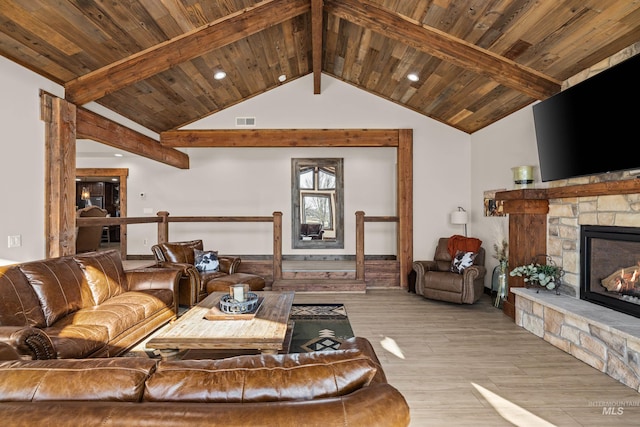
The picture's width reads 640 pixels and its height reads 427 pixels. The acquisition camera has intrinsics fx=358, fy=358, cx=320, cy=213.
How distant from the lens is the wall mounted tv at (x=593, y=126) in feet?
9.23

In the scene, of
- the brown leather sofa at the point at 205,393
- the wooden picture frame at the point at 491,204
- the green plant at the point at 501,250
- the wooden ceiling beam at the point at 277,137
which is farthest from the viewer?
the wooden ceiling beam at the point at 277,137

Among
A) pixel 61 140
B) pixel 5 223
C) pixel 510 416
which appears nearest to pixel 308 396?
pixel 510 416

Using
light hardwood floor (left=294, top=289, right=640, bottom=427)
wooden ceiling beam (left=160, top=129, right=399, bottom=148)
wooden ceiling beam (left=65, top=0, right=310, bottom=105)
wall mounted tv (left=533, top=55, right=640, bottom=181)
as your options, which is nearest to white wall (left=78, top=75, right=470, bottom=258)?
wooden ceiling beam (left=160, top=129, right=399, bottom=148)

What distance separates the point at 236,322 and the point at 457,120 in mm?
5070

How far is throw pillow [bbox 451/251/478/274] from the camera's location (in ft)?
17.5

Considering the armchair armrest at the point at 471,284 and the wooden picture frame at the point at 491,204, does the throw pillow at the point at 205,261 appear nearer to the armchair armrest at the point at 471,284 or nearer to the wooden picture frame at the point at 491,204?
the armchair armrest at the point at 471,284

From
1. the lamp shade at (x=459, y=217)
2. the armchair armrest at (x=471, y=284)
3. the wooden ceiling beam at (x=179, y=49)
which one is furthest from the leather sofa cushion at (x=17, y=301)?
the lamp shade at (x=459, y=217)

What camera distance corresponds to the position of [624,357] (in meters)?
2.73

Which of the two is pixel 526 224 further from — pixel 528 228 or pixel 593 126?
pixel 593 126

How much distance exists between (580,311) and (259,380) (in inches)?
132

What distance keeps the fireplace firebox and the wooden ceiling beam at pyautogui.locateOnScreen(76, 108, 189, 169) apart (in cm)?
561

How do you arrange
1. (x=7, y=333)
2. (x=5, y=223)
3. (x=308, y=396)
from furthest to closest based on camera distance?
1. (x=5, y=223)
2. (x=7, y=333)
3. (x=308, y=396)

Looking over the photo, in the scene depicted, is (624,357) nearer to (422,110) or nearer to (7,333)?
(7,333)

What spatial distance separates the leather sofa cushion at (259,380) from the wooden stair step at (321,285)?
4.91 m
